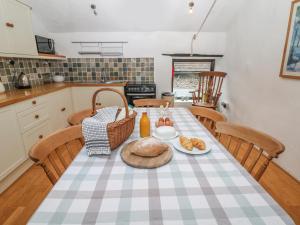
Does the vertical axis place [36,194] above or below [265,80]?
below

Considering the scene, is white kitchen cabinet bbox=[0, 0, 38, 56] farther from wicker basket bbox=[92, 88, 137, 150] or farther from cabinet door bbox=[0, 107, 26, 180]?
wicker basket bbox=[92, 88, 137, 150]

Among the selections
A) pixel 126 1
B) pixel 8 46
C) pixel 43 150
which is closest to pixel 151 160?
pixel 43 150

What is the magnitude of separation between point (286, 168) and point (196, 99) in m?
1.86

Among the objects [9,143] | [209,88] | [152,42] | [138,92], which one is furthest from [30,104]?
[209,88]

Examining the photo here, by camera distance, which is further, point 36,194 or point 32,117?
point 32,117

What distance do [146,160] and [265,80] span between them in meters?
2.17

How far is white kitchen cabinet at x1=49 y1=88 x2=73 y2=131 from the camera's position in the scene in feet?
8.22

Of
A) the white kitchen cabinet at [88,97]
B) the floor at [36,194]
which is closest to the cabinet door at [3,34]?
the white kitchen cabinet at [88,97]

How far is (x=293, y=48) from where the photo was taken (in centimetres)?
184

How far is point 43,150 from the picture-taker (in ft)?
2.99

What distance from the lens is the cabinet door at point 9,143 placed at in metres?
1.64

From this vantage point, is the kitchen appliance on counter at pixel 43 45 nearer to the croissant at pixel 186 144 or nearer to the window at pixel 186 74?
the window at pixel 186 74

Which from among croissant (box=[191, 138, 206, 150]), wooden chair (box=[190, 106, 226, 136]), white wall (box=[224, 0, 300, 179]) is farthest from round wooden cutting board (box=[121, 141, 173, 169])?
white wall (box=[224, 0, 300, 179])

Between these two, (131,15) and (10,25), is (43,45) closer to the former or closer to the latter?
(10,25)
